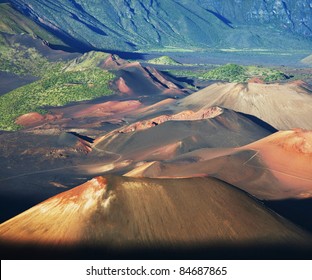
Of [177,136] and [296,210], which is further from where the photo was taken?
[177,136]

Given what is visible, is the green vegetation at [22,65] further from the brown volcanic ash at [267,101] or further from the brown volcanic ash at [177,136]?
the brown volcanic ash at [177,136]

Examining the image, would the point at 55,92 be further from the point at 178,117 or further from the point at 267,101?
the point at 267,101

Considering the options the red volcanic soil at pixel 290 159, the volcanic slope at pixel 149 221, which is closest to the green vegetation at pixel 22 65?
the red volcanic soil at pixel 290 159

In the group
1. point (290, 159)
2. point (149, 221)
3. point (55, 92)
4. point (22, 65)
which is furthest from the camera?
point (22, 65)

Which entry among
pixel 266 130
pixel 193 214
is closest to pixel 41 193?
pixel 193 214

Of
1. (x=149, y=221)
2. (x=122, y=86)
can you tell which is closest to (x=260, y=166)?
(x=149, y=221)

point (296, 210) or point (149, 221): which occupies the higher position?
point (149, 221)
